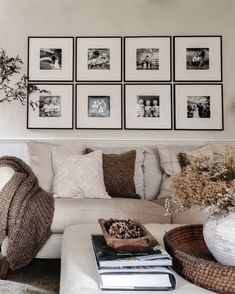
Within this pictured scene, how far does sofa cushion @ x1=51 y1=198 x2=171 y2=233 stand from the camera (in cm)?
223

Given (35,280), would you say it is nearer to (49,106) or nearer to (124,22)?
(49,106)

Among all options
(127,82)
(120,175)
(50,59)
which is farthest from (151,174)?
(50,59)

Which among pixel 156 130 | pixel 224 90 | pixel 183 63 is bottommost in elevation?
pixel 156 130

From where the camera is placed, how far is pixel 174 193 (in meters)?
1.13

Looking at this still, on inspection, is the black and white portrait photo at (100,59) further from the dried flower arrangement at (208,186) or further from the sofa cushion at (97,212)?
the dried flower arrangement at (208,186)

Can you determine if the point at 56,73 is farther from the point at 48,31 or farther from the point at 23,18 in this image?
the point at 23,18

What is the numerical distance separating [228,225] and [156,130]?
255 cm

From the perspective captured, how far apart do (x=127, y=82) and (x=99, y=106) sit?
39 cm

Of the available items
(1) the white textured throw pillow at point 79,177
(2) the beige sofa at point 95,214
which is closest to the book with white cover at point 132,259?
(2) the beige sofa at point 95,214

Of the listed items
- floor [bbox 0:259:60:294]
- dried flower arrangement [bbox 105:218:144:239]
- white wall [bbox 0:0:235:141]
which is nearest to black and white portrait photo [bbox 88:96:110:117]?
white wall [bbox 0:0:235:141]

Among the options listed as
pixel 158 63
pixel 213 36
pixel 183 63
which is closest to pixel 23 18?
pixel 158 63

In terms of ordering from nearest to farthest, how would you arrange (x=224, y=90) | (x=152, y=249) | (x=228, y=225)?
(x=228, y=225) < (x=152, y=249) < (x=224, y=90)

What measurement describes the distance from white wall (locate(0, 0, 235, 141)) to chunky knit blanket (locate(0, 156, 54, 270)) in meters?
1.39

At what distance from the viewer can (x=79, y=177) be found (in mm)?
2715
